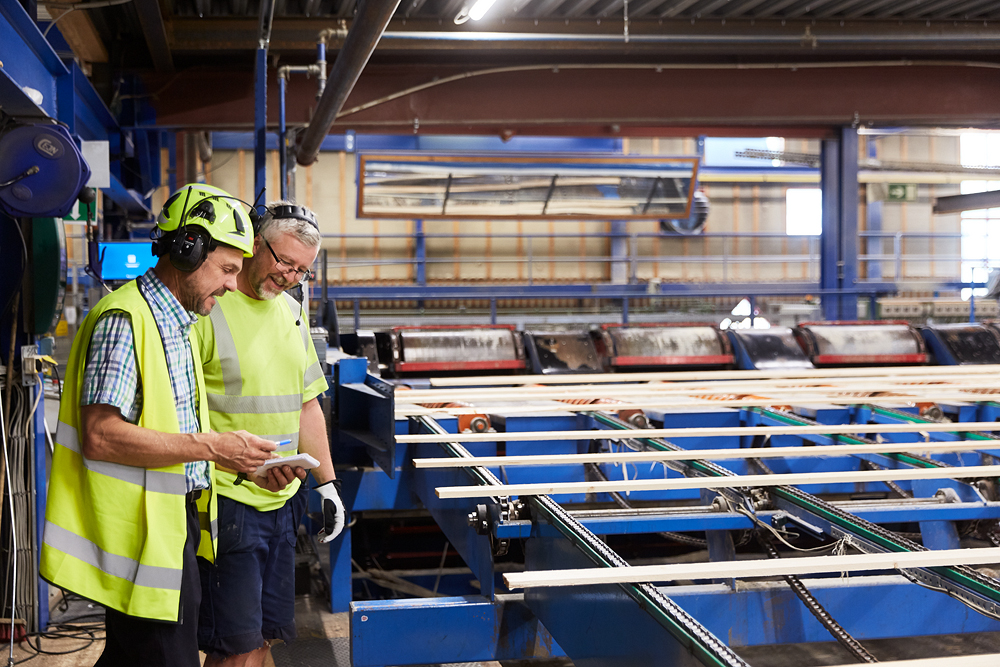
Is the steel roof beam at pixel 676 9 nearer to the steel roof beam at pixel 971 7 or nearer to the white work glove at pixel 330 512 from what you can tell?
the steel roof beam at pixel 971 7

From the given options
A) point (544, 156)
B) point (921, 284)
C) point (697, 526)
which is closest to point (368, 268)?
point (544, 156)

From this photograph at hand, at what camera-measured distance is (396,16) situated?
6.17m

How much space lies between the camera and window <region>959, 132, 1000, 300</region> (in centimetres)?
1902

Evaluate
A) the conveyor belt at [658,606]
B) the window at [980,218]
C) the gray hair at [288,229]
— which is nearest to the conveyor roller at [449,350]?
the gray hair at [288,229]

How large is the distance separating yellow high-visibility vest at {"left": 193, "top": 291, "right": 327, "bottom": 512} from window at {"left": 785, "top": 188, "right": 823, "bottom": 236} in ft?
57.1

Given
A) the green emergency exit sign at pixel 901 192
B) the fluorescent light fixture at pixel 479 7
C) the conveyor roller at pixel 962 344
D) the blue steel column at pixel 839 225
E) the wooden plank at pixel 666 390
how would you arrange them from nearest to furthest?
the fluorescent light fixture at pixel 479 7 → the wooden plank at pixel 666 390 → the conveyor roller at pixel 962 344 → the blue steel column at pixel 839 225 → the green emergency exit sign at pixel 901 192

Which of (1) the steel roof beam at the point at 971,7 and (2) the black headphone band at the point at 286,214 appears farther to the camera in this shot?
(1) the steel roof beam at the point at 971,7

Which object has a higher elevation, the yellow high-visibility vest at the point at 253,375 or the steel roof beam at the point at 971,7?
the steel roof beam at the point at 971,7

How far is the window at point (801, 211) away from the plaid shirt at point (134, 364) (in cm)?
1786

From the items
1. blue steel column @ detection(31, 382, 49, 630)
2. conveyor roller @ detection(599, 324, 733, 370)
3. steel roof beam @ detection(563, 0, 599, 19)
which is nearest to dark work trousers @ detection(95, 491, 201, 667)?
blue steel column @ detection(31, 382, 49, 630)

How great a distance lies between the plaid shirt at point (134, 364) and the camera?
174 cm

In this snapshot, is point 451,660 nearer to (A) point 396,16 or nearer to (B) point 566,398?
(B) point 566,398

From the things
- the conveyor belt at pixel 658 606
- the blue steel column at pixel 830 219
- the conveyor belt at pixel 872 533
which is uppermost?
the blue steel column at pixel 830 219

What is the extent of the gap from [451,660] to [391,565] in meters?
2.77
